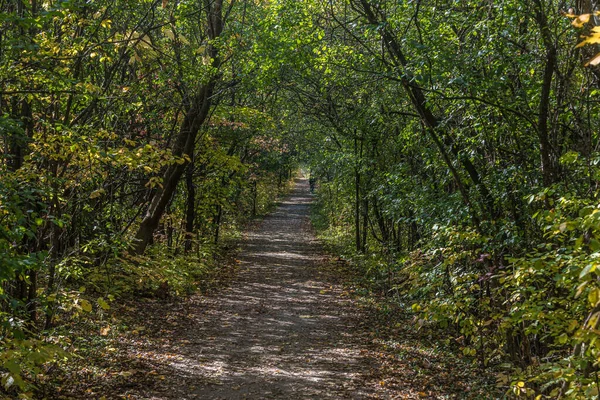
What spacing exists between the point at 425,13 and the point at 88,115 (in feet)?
18.8

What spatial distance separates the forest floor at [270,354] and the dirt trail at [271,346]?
17 millimetres

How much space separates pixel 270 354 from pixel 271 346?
45 cm

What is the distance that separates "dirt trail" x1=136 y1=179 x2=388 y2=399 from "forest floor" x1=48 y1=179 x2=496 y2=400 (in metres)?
0.02

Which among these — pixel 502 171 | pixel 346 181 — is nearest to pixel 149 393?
pixel 502 171

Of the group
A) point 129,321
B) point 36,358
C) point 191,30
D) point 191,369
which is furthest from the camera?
point 191,30

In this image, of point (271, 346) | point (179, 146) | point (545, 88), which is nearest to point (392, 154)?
point (179, 146)

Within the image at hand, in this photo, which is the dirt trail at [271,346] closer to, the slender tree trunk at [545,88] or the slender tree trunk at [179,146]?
the slender tree trunk at [179,146]

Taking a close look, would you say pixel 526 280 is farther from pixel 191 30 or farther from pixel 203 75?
pixel 191 30

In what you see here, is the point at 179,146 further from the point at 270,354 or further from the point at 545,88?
the point at 545,88

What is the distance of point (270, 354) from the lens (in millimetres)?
8258

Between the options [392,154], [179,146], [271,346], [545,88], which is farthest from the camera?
[392,154]

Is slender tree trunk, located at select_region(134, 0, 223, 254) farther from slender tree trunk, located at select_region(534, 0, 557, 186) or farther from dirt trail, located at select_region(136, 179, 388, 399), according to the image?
slender tree trunk, located at select_region(534, 0, 557, 186)

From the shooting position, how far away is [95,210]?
10117 millimetres

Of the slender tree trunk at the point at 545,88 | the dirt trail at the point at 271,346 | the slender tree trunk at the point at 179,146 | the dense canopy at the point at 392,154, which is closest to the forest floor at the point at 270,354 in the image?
the dirt trail at the point at 271,346
